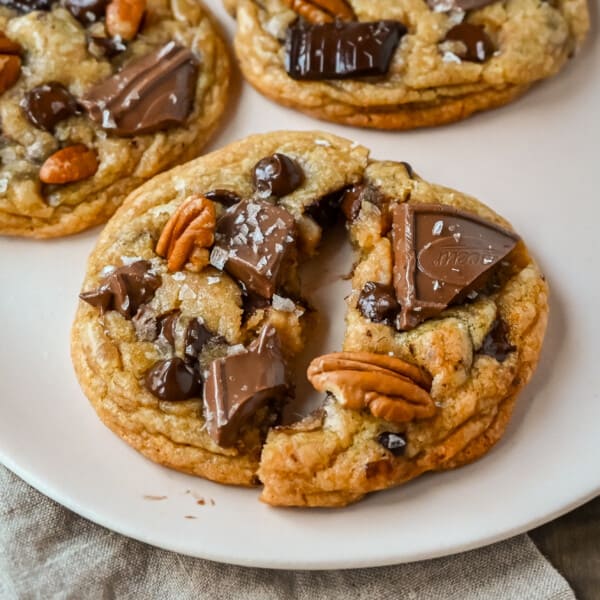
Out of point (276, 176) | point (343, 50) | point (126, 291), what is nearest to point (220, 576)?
point (126, 291)

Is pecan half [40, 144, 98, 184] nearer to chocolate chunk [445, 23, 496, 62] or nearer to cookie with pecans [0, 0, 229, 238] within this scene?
cookie with pecans [0, 0, 229, 238]

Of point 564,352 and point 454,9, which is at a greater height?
point 454,9

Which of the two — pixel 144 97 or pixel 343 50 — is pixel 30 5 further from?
pixel 343 50

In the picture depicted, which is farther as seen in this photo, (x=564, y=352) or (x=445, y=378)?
(x=564, y=352)

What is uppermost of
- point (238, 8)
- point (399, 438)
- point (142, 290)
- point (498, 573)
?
point (238, 8)

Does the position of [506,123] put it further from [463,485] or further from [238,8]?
[463,485]

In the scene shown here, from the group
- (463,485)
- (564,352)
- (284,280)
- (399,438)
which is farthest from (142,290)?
(564,352)

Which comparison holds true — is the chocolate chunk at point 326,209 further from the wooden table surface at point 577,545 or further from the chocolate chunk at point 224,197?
the wooden table surface at point 577,545
